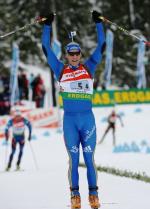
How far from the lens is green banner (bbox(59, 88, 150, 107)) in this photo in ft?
112

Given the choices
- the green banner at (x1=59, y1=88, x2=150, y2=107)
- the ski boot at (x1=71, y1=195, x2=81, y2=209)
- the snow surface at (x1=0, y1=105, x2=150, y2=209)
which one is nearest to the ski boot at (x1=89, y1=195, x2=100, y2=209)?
the ski boot at (x1=71, y1=195, x2=81, y2=209)

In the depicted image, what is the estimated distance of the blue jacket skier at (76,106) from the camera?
782 centimetres

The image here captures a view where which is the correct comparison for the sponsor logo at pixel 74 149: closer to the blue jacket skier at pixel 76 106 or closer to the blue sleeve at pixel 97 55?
the blue jacket skier at pixel 76 106

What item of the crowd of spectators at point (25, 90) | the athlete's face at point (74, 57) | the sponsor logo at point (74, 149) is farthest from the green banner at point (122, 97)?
the sponsor logo at point (74, 149)

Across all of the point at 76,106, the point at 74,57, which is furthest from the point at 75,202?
the point at 74,57

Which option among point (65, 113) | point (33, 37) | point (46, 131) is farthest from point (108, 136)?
point (65, 113)

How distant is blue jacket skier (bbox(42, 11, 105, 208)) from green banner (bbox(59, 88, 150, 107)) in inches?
1017

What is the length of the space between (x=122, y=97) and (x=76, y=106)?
2734 centimetres

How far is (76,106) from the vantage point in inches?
310

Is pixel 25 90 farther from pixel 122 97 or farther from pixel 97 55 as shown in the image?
pixel 97 55

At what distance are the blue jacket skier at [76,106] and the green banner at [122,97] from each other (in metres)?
25.8

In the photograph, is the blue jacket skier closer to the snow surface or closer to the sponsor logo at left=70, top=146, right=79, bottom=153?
the sponsor logo at left=70, top=146, right=79, bottom=153

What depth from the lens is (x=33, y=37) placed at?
136 ft

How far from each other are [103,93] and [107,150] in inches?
350
